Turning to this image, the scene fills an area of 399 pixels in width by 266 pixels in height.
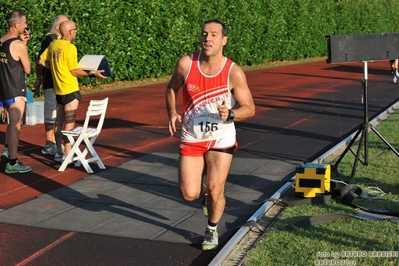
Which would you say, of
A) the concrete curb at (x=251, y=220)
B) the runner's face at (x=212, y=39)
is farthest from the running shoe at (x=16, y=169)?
the runner's face at (x=212, y=39)

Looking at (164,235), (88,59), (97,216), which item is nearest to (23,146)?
(88,59)

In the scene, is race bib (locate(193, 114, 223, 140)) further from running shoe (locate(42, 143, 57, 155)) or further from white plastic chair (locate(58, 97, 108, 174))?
running shoe (locate(42, 143, 57, 155))

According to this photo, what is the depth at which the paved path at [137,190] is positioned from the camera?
6.24 m

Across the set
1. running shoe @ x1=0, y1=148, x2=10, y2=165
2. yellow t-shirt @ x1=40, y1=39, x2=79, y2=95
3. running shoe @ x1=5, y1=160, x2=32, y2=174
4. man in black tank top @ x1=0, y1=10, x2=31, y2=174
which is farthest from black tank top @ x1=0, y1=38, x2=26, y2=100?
running shoe @ x1=5, y1=160, x2=32, y2=174

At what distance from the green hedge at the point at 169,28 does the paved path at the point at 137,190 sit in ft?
13.9

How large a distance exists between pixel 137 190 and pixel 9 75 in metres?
2.52

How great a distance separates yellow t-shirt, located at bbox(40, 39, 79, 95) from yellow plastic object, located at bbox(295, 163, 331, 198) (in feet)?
12.1

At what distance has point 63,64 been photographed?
9477 millimetres

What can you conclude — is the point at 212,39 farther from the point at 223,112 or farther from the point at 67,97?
the point at 67,97

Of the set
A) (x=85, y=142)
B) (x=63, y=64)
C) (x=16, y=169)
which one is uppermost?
(x=63, y=64)

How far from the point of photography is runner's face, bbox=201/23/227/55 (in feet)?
19.6

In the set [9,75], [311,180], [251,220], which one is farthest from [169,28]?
[251,220]

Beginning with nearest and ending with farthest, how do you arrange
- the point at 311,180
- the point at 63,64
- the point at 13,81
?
the point at 311,180 → the point at 13,81 → the point at 63,64

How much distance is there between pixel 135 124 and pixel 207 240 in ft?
26.3
